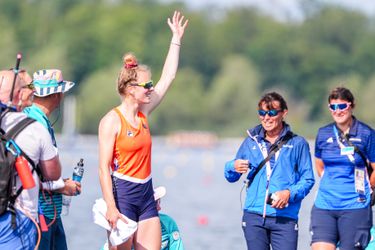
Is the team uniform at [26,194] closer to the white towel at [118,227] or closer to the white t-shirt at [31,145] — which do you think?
the white t-shirt at [31,145]

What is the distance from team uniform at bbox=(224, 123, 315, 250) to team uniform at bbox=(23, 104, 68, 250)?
1.40 meters

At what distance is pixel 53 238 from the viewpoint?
7.16 meters

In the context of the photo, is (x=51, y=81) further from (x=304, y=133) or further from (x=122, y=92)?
(x=304, y=133)

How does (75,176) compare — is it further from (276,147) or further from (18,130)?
(276,147)

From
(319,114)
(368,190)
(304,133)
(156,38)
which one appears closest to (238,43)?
(156,38)

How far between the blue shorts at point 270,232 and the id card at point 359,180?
2.80ft

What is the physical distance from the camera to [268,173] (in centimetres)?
777

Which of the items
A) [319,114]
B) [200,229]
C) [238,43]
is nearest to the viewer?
[200,229]

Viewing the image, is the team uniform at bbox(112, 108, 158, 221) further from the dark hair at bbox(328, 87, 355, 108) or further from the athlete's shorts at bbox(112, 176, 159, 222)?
the dark hair at bbox(328, 87, 355, 108)

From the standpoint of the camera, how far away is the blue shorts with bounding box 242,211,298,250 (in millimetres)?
7664

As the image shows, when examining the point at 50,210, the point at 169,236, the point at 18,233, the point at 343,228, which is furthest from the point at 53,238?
the point at 343,228

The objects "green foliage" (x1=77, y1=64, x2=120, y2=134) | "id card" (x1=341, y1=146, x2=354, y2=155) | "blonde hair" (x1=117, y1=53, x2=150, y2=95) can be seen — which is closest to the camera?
"blonde hair" (x1=117, y1=53, x2=150, y2=95)

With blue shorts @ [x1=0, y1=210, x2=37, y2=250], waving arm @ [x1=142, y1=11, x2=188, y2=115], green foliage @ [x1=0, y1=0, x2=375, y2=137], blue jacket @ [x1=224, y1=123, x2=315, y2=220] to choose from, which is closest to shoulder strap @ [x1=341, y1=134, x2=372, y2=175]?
blue jacket @ [x1=224, y1=123, x2=315, y2=220]

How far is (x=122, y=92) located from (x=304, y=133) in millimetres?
Answer: 63035
